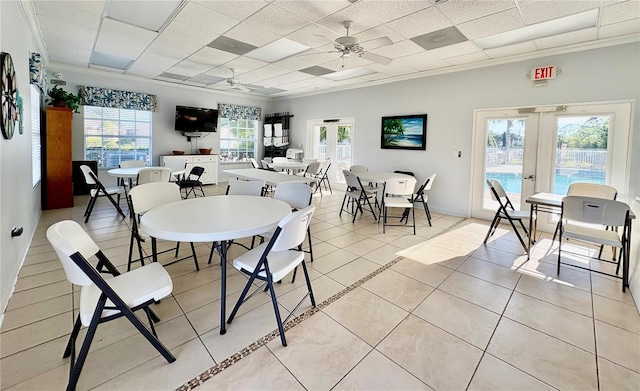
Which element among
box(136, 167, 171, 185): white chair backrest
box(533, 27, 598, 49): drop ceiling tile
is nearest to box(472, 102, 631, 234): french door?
box(533, 27, 598, 49): drop ceiling tile

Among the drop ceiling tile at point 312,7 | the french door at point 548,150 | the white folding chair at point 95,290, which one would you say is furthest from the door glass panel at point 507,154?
the white folding chair at point 95,290

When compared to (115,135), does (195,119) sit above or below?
above

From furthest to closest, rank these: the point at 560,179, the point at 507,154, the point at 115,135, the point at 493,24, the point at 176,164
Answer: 1. the point at 115,135
2. the point at 176,164
3. the point at 507,154
4. the point at 560,179
5. the point at 493,24

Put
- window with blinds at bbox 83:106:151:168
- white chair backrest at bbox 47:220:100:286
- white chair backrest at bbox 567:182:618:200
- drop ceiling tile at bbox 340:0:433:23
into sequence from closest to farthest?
white chair backrest at bbox 47:220:100:286 → drop ceiling tile at bbox 340:0:433:23 → white chair backrest at bbox 567:182:618:200 → window with blinds at bbox 83:106:151:168

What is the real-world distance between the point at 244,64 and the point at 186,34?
4.91ft

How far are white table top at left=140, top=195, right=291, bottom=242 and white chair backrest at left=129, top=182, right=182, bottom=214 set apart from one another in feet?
1.61

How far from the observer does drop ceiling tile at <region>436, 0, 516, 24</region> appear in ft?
9.72

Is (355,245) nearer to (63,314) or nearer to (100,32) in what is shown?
(63,314)

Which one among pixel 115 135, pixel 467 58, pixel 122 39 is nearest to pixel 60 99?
pixel 115 135

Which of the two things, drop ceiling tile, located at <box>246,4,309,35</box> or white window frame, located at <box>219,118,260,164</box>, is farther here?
white window frame, located at <box>219,118,260,164</box>

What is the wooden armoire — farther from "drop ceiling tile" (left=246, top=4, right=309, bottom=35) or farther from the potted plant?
"drop ceiling tile" (left=246, top=4, right=309, bottom=35)

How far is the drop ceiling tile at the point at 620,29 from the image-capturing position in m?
3.29

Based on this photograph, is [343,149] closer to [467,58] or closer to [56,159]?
[467,58]

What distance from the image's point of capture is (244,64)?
541 centimetres
